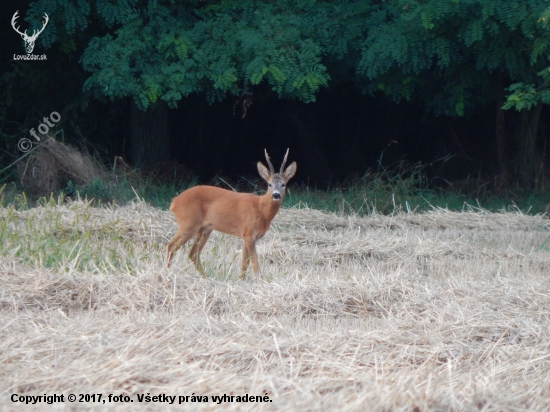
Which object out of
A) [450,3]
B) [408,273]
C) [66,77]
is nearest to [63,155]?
[66,77]

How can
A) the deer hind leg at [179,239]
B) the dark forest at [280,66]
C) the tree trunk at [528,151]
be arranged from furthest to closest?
the tree trunk at [528,151], the dark forest at [280,66], the deer hind leg at [179,239]

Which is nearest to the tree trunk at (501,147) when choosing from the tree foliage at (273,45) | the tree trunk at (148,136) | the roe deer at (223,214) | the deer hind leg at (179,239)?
the tree foliage at (273,45)

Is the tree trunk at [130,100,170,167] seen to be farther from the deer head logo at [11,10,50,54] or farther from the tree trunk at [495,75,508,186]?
the tree trunk at [495,75,508,186]

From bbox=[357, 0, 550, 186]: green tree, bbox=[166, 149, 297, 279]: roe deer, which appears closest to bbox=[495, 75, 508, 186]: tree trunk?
bbox=[357, 0, 550, 186]: green tree

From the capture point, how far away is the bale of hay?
1217 cm

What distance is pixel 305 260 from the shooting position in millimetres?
7723

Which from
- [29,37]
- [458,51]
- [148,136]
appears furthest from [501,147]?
[29,37]

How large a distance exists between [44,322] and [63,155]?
783 cm

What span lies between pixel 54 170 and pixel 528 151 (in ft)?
28.3

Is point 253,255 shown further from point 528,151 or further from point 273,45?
point 528,151

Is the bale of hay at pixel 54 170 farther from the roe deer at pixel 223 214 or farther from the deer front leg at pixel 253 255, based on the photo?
the deer front leg at pixel 253 255

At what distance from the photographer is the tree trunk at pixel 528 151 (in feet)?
46.4

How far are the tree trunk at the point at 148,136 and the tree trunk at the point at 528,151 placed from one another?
6.81 m

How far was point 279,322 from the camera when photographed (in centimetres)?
505
